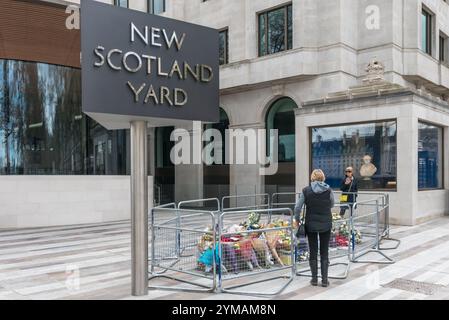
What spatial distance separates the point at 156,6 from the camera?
28.4 meters

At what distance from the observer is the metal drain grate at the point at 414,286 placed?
6727 mm

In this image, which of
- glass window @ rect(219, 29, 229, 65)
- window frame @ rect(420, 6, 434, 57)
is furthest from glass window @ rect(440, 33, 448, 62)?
glass window @ rect(219, 29, 229, 65)

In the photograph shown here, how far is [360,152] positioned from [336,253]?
7.67 m

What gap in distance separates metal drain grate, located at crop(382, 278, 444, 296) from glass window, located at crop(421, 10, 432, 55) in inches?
796

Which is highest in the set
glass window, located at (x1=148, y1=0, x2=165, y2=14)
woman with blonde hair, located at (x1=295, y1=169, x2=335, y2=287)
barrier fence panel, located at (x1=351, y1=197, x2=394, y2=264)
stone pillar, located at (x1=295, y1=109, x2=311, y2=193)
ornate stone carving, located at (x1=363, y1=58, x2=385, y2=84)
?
glass window, located at (x1=148, y1=0, x2=165, y2=14)

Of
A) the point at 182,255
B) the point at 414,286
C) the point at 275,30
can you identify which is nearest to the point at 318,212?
the point at 414,286

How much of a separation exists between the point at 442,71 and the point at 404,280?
21.7 meters

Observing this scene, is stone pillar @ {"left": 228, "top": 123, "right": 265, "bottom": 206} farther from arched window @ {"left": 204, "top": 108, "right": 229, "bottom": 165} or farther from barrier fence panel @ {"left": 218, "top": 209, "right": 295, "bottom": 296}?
barrier fence panel @ {"left": 218, "top": 209, "right": 295, "bottom": 296}

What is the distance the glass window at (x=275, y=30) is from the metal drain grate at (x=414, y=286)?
16.9 metres

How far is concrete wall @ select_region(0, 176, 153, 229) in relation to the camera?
1520cm

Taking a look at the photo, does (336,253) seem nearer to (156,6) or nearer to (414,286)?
(414,286)

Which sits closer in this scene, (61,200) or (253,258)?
(253,258)

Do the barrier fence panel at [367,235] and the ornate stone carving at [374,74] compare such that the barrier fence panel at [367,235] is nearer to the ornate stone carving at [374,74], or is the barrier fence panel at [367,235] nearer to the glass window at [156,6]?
the ornate stone carving at [374,74]

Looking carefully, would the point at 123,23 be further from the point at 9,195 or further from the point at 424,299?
the point at 9,195
